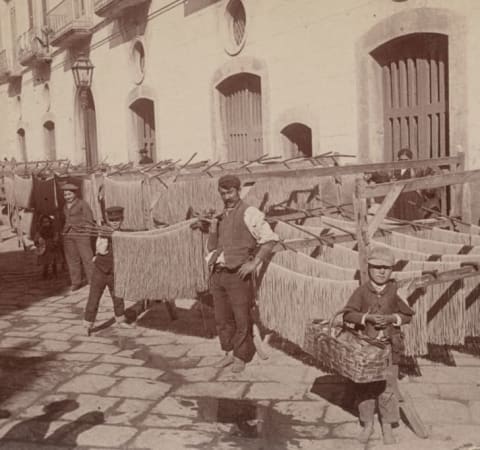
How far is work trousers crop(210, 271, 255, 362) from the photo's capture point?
19.9ft

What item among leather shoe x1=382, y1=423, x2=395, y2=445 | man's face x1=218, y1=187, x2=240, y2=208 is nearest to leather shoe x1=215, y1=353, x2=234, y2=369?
man's face x1=218, y1=187, x2=240, y2=208

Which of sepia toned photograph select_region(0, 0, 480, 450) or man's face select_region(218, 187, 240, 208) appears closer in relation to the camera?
sepia toned photograph select_region(0, 0, 480, 450)

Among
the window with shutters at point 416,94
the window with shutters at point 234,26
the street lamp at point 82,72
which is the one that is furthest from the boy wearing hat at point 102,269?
the street lamp at point 82,72

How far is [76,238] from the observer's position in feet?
32.9

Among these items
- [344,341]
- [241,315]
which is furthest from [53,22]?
[344,341]

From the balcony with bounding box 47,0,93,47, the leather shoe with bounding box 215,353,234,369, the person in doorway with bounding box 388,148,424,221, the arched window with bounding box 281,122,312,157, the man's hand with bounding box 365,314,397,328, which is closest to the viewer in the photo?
the man's hand with bounding box 365,314,397,328

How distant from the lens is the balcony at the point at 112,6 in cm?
1516

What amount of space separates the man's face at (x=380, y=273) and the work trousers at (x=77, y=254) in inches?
243

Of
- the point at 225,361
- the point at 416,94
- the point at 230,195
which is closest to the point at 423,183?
the point at 230,195

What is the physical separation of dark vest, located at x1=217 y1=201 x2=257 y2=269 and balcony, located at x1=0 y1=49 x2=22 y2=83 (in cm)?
2102

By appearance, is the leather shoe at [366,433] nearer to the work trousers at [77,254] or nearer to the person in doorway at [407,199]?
the person in doorway at [407,199]

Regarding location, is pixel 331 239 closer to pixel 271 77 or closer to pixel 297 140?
pixel 297 140

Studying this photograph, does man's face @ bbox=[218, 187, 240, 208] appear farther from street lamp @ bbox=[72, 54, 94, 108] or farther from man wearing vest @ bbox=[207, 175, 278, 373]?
street lamp @ bbox=[72, 54, 94, 108]

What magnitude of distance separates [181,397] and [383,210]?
208 cm
